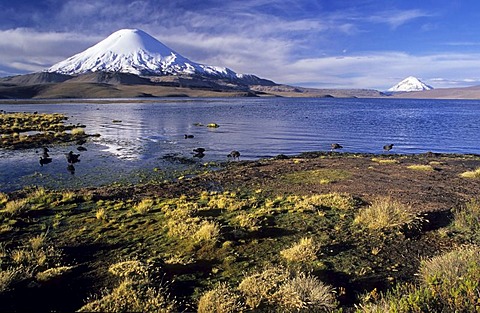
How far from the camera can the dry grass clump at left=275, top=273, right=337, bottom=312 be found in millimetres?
6926

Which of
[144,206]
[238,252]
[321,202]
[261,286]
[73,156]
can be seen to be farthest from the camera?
[73,156]

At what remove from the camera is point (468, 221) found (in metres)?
11.5

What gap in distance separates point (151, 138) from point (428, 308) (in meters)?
39.1

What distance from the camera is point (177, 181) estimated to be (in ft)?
65.6

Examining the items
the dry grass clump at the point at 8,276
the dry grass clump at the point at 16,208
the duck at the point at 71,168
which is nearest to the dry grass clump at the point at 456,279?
the dry grass clump at the point at 8,276

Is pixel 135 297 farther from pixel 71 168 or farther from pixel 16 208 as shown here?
pixel 71 168

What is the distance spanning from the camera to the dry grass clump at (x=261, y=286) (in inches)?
284

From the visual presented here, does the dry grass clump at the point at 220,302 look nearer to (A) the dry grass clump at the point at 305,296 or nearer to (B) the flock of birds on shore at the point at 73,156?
(A) the dry grass clump at the point at 305,296

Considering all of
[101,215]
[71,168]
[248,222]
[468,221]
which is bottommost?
[71,168]

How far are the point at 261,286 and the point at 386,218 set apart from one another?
568 centimetres

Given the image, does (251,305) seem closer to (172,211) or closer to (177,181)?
(172,211)

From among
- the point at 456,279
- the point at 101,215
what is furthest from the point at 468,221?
the point at 101,215

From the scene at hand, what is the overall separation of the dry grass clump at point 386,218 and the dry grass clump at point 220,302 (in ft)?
19.5

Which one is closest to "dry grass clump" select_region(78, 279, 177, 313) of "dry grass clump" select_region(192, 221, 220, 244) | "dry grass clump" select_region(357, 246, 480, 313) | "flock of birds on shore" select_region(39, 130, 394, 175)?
"dry grass clump" select_region(192, 221, 220, 244)
